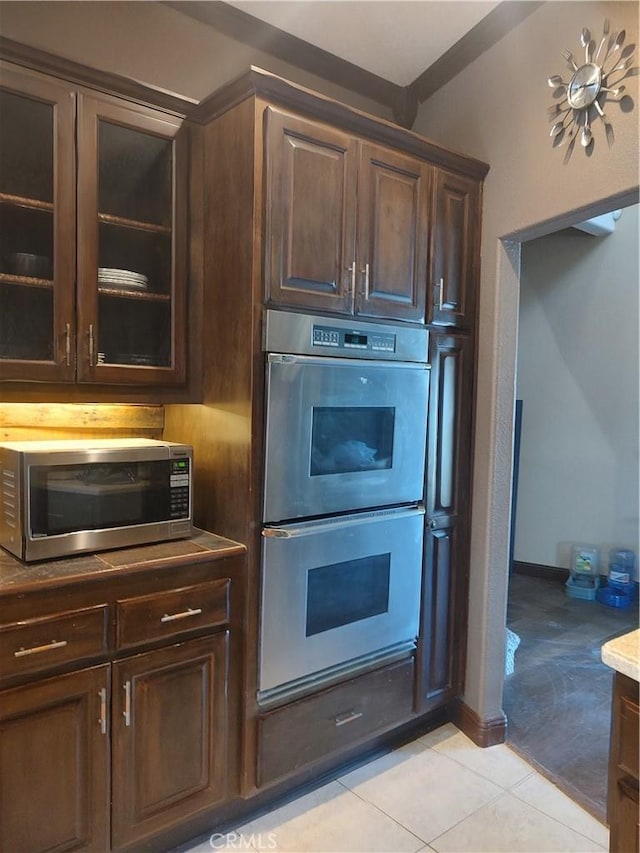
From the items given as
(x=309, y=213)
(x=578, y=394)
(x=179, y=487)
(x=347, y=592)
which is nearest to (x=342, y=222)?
(x=309, y=213)

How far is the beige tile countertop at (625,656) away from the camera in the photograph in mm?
1081

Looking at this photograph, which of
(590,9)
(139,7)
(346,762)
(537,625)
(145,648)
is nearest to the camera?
(145,648)

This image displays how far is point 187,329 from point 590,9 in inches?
66.7

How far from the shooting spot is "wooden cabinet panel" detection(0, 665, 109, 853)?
143cm

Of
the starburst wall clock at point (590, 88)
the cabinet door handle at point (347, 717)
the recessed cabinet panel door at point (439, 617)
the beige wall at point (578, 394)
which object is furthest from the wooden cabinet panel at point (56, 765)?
the beige wall at point (578, 394)

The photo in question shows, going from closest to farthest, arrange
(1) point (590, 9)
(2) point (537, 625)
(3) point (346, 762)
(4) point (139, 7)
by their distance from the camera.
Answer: (1) point (590, 9) < (4) point (139, 7) < (3) point (346, 762) < (2) point (537, 625)

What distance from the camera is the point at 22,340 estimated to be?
169cm

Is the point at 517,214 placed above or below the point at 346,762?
above

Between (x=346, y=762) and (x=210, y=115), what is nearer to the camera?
(x=210, y=115)

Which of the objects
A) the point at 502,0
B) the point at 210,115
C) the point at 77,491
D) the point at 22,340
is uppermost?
the point at 502,0

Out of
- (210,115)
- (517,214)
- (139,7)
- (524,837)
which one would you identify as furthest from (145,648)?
(139,7)

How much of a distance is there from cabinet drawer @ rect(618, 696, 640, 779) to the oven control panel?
1.26 m

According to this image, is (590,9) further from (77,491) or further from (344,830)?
(344,830)

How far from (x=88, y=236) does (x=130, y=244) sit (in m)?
0.15
